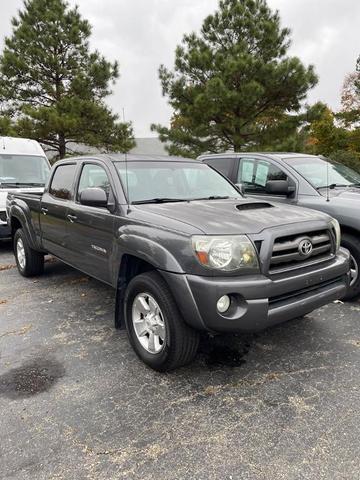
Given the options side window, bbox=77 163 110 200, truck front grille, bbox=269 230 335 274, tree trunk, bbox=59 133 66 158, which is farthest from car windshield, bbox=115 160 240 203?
tree trunk, bbox=59 133 66 158

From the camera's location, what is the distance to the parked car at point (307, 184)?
4.43m

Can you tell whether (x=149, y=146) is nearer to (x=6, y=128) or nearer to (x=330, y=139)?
(x=330, y=139)

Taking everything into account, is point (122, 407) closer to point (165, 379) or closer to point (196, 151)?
point (165, 379)

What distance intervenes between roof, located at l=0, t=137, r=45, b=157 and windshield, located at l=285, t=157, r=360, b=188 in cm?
620

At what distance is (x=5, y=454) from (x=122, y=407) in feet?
2.48

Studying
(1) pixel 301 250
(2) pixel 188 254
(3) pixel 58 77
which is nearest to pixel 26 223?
(2) pixel 188 254

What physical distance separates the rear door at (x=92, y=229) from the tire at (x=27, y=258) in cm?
163

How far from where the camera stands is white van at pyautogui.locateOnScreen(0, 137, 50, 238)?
26.5 feet

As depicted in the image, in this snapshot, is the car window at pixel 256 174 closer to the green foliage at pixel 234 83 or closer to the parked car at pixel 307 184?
the parked car at pixel 307 184

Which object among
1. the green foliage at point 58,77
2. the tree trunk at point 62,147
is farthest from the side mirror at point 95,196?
the tree trunk at point 62,147

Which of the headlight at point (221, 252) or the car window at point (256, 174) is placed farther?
the car window at point (256, 174)

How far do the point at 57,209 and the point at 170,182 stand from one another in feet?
5.20

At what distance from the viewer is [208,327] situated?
106 inches

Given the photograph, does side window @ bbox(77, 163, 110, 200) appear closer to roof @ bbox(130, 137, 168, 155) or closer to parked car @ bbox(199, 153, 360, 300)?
parked car @ bbox(199, 153, 360, 300)
